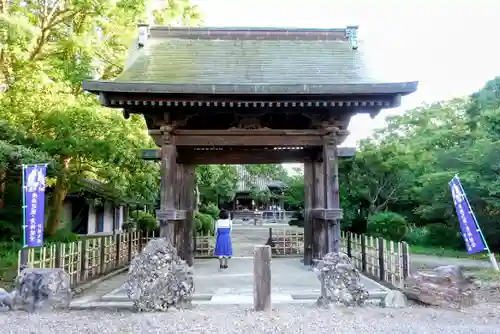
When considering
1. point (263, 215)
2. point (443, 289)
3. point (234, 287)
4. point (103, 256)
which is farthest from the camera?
point (263, 215)

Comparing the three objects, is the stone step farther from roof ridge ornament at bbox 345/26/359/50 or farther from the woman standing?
roof ridge ornament at bbox 345/26/359/50

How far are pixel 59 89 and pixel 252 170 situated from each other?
31078 millimetres

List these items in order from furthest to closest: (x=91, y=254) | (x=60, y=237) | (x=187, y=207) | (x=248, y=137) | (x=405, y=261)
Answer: (x=60, y=237) → (x=187, y=207) → (x=91, y=254) → (x=248, y=137) → (x=405, y=261)

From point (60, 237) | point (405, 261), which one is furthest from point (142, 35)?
point (60, 237)

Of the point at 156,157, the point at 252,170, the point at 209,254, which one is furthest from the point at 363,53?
the point at 252,170

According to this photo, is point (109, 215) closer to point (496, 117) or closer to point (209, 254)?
point (209, 254)

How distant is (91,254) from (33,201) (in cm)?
270

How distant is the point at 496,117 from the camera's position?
575 inches

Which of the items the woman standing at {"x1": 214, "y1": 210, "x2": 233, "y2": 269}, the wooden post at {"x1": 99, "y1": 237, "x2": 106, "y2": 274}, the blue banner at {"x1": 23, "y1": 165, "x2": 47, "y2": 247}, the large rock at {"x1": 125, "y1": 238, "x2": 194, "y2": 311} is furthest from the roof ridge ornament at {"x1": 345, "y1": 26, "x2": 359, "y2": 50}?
the wooden post at {"x1": 99, "y1": 237, "x2": 106, "y2": 274}

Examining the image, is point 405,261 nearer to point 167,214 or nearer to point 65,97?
point 167,214

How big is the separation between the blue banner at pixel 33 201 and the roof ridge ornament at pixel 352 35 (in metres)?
8.28

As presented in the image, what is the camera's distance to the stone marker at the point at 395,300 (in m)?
7.05

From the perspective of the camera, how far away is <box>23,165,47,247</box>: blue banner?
7.87 meters

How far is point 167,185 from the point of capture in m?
8.73
